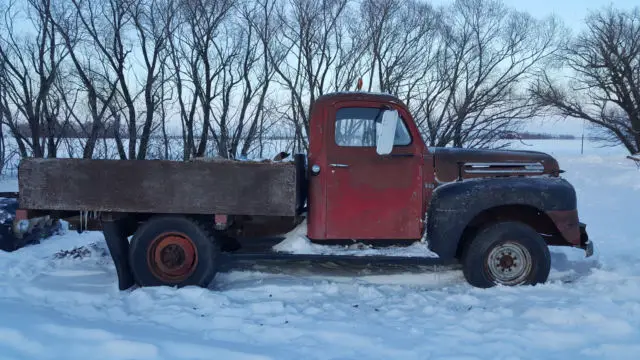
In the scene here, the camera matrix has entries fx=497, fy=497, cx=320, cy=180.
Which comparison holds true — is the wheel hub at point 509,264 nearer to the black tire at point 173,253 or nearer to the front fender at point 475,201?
the front fender at point 475,201

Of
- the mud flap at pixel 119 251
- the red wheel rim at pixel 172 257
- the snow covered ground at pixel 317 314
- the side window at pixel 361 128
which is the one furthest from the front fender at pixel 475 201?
the mud flap at pixel 119 251

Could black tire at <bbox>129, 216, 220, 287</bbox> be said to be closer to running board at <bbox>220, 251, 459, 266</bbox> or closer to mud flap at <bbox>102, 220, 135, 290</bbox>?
mud flap at <bbox>102, 220, 135, 290</bbox>

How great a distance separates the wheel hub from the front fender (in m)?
0.43

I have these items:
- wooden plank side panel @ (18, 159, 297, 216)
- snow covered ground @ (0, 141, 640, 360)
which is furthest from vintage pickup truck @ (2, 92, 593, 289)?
snow covered ground @ (0, 141, 640, 360)

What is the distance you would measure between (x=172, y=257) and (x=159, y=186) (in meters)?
0.81

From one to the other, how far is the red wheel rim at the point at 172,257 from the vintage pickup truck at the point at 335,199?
0.01 meters

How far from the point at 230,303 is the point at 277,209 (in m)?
0.97

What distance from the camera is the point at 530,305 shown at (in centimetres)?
443

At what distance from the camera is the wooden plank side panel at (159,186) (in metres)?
4.78

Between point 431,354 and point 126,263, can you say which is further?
point 126,263

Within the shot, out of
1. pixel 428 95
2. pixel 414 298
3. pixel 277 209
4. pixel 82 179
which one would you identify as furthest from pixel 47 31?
pixel 414 298

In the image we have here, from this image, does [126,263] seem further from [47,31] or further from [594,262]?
[47,31]

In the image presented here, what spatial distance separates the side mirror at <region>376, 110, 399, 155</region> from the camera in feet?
15.2

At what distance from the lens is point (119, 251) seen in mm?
5113
